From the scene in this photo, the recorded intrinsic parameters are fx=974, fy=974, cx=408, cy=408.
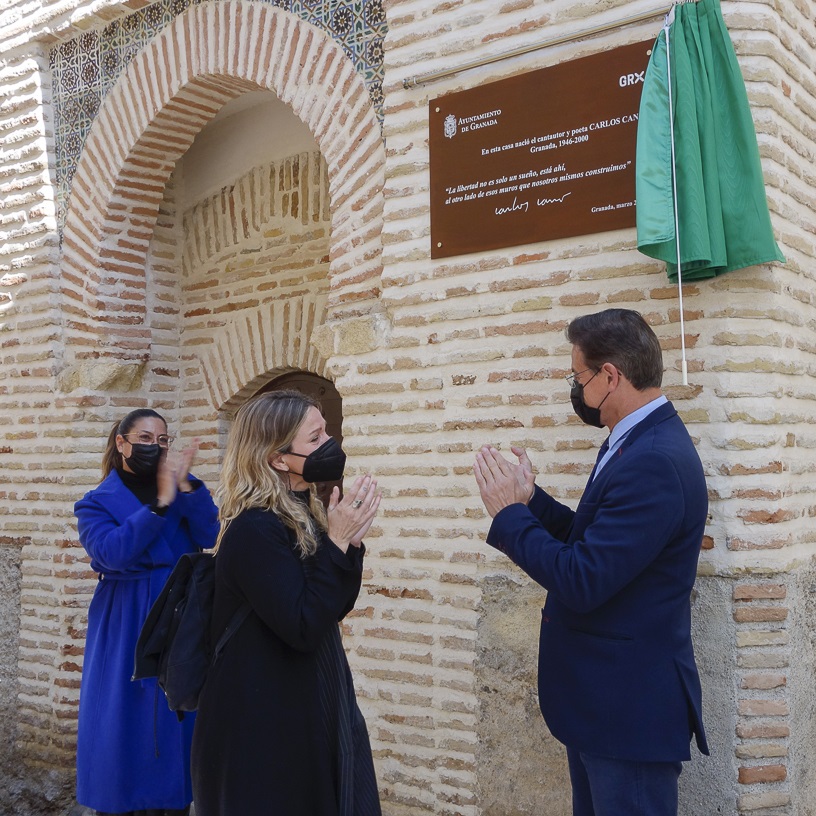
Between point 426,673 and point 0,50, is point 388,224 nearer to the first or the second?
point 426,673

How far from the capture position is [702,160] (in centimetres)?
321

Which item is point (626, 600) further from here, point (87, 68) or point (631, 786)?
point (87, 68)

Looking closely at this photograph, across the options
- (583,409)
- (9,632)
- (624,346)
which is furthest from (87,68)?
(624,346)

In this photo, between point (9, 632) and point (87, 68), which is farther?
point (9, 632)

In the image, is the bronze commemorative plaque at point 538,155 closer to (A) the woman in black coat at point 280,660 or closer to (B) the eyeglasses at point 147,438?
(B) the eyeglasses at point 147,438

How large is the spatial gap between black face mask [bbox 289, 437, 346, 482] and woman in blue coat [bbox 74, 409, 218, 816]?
127cm

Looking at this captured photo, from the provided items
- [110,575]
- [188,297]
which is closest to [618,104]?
[110,575]

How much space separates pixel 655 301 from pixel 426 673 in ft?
5.50

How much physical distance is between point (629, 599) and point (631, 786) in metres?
0.45

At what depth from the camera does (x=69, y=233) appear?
5621 millimetres

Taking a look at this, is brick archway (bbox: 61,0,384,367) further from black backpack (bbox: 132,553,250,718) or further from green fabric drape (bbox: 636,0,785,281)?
black backpack (bbox: 132,553,250,718)

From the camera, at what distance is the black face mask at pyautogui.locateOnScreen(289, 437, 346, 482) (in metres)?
2.57

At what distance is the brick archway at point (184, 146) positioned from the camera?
4301mm
